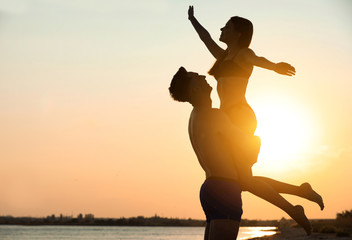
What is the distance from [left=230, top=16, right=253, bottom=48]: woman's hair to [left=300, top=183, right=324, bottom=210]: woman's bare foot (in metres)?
1.66

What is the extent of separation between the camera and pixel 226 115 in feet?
20.6

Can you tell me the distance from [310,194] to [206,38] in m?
2.28

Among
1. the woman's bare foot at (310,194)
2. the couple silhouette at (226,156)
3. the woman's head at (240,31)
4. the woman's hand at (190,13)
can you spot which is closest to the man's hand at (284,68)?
the couple silhouette at (226,156)

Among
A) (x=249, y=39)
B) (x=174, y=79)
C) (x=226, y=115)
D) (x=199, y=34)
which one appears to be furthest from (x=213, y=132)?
(x=199, y=34)

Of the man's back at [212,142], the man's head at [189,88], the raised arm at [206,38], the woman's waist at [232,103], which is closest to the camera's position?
the man's back at [212,142]

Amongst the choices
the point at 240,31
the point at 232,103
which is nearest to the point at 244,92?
the point at 232,103

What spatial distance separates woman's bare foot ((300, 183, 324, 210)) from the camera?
6591mm

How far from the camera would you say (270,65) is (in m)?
6.47

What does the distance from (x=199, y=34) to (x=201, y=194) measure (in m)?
2.21

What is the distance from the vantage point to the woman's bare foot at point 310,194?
659cm

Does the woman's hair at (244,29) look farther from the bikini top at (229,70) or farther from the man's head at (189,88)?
the man's head at (189,88)

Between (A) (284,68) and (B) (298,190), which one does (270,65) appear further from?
(B) (298,190)

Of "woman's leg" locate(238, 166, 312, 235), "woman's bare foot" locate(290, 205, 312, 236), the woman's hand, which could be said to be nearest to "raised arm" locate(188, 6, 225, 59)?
the woman's hand

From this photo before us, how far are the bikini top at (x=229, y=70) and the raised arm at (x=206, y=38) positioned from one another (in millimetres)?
375
